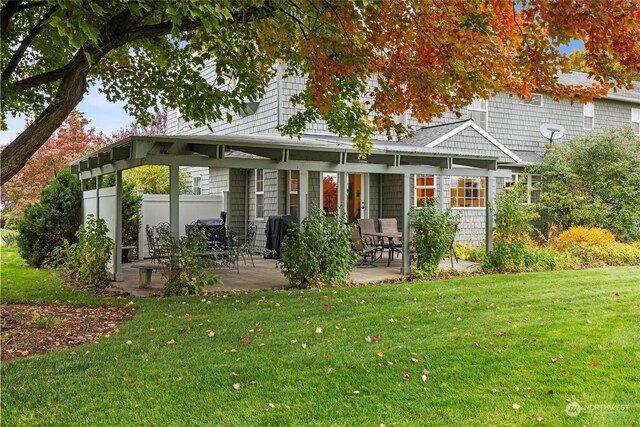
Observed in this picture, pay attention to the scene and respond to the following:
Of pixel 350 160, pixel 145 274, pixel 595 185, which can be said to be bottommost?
pixel 145 274

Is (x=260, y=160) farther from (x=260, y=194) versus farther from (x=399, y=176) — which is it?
(x=399, y=176)

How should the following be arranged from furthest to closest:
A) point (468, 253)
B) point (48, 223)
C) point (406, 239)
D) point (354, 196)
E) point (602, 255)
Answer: point (354, 196) → point (468, 253) → point (602, 255) → point (48, 223) → point (406, 239)

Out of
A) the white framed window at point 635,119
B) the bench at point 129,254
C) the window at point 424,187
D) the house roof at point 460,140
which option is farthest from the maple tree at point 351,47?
the white framed window at point 635,119

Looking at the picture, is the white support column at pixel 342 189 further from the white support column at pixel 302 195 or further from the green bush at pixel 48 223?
the green bush at pixel 48 223

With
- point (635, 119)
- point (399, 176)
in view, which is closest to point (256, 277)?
point (399, 176)

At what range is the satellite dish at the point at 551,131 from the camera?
18594 mm

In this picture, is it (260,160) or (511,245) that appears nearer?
(260,160)

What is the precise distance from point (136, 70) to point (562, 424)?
919 centimetres

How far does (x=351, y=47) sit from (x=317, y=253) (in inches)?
145

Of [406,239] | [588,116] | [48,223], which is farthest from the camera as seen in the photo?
[588,116]

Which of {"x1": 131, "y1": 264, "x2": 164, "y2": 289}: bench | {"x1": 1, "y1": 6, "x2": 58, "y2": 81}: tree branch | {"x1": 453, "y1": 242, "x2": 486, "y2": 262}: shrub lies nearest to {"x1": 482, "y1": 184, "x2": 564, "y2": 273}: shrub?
{"x1": 453, "y1": 242, "x2": 486, "y2": 262}: shrub

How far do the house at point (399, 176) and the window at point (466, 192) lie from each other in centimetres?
3

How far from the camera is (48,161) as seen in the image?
22.1 m

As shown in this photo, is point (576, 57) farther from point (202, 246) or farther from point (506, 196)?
point (202, 246)
